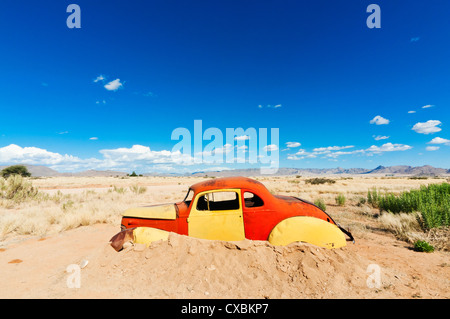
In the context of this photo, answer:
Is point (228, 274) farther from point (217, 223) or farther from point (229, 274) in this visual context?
point (217, 223)

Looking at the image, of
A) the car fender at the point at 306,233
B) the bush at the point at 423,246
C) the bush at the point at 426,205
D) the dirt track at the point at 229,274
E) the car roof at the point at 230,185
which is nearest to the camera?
the dirt track at the point at 229,274

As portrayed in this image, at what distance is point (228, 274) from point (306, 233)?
6.03ft

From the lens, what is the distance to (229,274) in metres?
3.98

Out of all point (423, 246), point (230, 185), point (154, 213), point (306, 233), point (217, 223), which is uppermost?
point (230, 185)

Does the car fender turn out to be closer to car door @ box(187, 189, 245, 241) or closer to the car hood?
car door @ box(187, 189, 245, 241)

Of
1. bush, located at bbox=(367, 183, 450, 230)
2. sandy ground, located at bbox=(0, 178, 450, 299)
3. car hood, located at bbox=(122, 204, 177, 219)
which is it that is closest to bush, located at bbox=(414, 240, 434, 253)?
sandy ground, located at bbox=(0, 178, 450, 299)

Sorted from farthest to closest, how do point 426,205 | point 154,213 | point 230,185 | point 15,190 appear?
point 15,190
point 426,205
point 154,213
point 230,185

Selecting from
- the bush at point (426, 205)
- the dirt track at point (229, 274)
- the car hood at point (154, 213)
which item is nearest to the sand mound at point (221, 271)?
the dirt track at point (229, 274)

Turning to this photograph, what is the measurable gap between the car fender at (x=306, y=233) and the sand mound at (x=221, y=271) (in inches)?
5.1

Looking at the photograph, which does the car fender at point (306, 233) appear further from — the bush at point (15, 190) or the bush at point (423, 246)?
the bush at point (15, 190)

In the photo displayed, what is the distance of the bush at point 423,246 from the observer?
5.28 metres

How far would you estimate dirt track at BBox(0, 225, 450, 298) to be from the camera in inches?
142

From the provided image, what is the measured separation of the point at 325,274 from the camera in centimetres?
389

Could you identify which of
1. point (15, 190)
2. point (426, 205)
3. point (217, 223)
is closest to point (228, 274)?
point (217, 223)
